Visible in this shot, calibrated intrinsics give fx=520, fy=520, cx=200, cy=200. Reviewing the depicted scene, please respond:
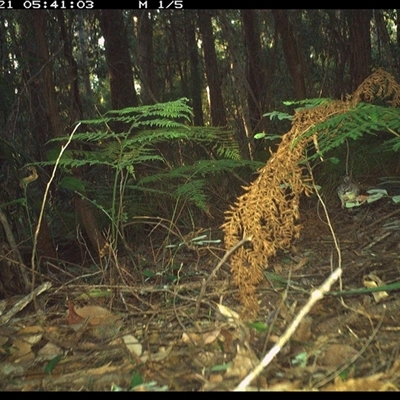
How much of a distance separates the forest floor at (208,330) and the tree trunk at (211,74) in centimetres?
428

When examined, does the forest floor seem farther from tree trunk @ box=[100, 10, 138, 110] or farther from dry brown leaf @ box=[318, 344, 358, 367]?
tree trunk @ box=[100, 10, 138, 110]

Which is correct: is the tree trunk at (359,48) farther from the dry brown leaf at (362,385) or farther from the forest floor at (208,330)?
the dry brown leaf at (362,385)

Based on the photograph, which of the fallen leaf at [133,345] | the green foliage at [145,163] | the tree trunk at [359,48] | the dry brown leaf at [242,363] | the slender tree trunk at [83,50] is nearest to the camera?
the dry brown leaf at [242,363]

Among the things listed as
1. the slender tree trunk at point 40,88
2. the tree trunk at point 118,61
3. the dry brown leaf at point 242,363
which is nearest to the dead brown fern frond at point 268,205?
the dry brown leaf at point 242,363

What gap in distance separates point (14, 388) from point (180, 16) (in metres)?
6.73

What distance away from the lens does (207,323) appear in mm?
1938

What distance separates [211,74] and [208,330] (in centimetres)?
621

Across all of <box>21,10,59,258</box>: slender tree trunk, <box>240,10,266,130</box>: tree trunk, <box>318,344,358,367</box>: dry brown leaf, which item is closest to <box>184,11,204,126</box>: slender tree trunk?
<box>240,10,266,130</box>: tree trunk

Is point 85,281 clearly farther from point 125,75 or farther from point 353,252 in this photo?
point 125,75

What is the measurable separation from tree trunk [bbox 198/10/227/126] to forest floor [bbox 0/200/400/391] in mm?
4283

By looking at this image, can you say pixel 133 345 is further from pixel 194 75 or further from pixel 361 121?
pixel 194 75

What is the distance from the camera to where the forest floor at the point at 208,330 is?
154cm

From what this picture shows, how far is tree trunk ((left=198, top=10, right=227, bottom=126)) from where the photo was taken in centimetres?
697

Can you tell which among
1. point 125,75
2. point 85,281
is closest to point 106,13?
point 125,75
